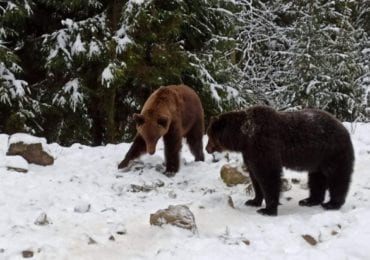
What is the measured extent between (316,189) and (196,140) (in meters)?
2.88

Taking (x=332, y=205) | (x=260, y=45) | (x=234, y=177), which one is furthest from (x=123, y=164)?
(x=260, y=45)

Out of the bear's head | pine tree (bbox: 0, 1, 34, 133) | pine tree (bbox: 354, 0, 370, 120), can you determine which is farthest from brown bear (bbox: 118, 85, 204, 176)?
pine tree (bbox: 354, 0, 370, 120)

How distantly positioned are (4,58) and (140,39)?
2894 millimetres

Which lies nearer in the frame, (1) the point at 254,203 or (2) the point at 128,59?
(1) the point at 254,203

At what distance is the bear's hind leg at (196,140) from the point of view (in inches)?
344

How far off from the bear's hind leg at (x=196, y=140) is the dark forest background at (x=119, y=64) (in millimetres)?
3317

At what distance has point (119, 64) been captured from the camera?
11.8 m

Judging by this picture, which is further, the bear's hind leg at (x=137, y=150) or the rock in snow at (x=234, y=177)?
the bear's hind leg at (x=137, y=150)

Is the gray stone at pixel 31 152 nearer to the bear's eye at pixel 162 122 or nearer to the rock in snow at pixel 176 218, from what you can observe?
the bear's eye at pixel 162 122

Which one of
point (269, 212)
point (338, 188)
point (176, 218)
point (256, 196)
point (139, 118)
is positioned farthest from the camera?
point (139, 118)

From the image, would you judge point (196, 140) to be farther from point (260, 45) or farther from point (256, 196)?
point (260, 45)

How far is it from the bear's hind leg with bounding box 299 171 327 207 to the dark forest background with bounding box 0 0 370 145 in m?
6.19

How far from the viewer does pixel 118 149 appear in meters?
9.06

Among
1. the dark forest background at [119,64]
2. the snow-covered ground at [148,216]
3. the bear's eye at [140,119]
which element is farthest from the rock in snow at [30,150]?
the dark forest background at [119,64]
